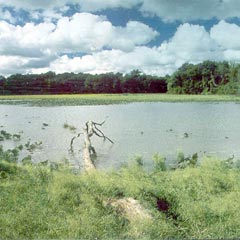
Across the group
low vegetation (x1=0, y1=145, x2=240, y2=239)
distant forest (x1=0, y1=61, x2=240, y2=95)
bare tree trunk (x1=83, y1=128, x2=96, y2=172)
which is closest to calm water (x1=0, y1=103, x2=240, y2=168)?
bare tree trunk (x1=83, y1=128, x2=96, y2=172)

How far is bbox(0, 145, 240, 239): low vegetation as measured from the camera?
4254 millimetres

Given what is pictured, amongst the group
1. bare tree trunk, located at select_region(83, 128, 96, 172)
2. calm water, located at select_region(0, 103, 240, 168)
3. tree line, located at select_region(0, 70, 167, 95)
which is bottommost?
calm water, located at select_region(0, 103, 240, 168)

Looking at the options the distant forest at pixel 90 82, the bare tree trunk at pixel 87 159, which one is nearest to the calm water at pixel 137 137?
the bare tree trunk at pixel 87 159

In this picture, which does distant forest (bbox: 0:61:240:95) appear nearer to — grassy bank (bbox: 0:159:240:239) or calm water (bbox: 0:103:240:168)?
calm water (bbox: 0:103:240:168)

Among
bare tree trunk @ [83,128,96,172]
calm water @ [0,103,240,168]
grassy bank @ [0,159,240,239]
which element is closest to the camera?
grassy bank @ [0,159,240,239]

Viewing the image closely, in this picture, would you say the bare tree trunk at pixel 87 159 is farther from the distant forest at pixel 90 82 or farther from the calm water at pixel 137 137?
the distant forest at pixel 90 82

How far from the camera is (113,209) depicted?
4.77m

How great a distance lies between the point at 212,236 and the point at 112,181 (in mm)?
1821

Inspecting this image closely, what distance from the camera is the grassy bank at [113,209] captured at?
425cm

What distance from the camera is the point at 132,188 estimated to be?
5.19 m

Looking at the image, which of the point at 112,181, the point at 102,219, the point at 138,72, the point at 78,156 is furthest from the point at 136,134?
the point at 102,219

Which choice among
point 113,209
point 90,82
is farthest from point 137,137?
point 113,209

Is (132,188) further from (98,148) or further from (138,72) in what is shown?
(138,72)

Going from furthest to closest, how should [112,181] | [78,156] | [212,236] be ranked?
[78,156] → [112,181] → [212,236]
